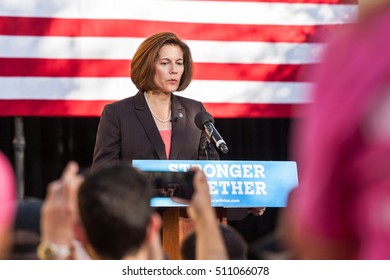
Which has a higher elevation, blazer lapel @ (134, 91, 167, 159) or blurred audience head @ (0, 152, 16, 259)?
blazer lapel @ (134, 91, 167, 159)

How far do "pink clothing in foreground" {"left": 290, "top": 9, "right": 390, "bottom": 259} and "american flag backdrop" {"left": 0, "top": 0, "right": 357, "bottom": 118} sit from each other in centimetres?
404

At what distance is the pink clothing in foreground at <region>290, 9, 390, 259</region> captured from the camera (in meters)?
0.82

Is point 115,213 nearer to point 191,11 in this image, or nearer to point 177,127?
point 177,127

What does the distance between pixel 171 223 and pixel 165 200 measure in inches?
15.0

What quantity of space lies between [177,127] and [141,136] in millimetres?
160

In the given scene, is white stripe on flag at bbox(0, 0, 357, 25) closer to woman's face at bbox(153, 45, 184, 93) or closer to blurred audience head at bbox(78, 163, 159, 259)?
woman's face at bbox(153, 45, 184, 93)

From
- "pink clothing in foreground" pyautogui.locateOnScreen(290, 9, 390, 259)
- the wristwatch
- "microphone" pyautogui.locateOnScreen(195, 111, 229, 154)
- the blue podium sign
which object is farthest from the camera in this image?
"microphone" pyautogui.locateOnScreen(195, 111, 229, 154)

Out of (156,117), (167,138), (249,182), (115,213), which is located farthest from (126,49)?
(115,213)

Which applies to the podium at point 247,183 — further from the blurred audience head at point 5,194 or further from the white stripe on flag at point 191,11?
the white stripe on flag at point 191,11

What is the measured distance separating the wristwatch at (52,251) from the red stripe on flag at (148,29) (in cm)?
357

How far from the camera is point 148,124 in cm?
374

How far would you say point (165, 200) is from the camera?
2.82 meters

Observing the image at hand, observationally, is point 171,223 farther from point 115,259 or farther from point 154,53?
point 115,259

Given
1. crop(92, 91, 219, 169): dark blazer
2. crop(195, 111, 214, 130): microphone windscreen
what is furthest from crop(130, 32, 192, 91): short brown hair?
crop(195, 111, 214, 130): microphone windscreen
